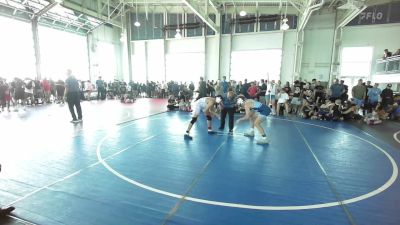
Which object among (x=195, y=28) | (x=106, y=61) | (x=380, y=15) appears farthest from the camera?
(x=106, y=61)

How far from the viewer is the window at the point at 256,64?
1980cm

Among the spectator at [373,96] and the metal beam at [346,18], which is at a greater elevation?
the metal beam at [346,18]

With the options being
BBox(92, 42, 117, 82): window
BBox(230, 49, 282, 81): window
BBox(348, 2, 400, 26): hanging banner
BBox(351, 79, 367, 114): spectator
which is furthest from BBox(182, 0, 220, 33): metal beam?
BBox(92, 42, 117, 82): window

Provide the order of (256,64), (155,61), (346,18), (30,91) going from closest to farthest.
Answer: (30,91)
(346,18)
(256,64)
(155,61)

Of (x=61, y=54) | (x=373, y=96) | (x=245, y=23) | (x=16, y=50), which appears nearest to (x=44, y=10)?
(x=16, y=50)

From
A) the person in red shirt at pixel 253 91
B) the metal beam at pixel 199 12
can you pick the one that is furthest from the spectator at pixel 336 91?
the metal beam at pixel 199 12

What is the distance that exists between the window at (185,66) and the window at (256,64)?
10.8ft

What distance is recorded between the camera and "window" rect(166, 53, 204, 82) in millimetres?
22436

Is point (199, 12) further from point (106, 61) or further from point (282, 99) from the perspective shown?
point (106, 61)

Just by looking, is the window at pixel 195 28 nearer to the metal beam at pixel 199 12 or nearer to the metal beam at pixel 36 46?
the metal beam at pixel 199 12

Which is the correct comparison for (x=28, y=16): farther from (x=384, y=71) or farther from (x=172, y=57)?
(x=384, y=71)

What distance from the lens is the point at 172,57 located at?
2356 centimetres

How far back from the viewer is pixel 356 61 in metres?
17.6

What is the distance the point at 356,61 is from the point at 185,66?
14190 millimetres
